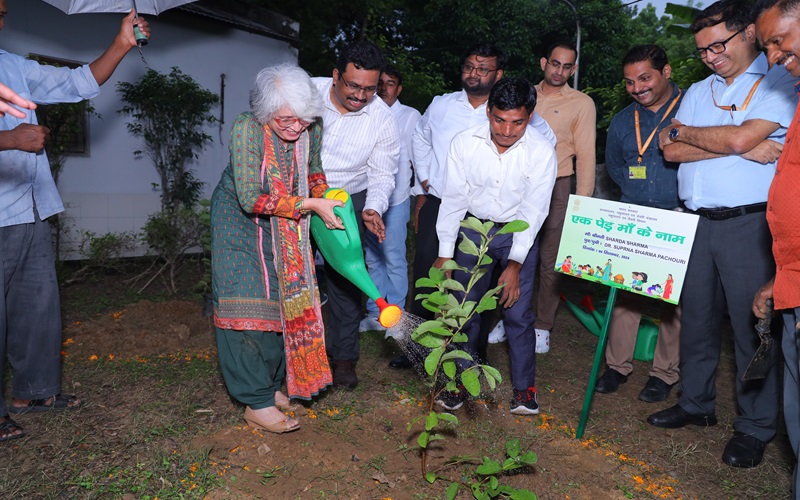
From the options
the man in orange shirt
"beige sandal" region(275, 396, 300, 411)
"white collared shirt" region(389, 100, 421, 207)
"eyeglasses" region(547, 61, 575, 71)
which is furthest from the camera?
"white collared shirt" region(389, 100, 421, 207)

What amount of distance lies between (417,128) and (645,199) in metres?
1.78

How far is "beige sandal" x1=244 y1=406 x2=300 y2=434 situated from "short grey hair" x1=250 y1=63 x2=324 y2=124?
1581 millimetres

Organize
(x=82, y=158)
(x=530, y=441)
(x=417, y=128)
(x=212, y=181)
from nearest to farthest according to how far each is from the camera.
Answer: (x=530, y=441) < (x=417, y=128) < (x=82, y=158) < (x=212, y=181)

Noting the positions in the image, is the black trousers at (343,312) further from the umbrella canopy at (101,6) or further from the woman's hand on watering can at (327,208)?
the umbrella canopy at (101,6)

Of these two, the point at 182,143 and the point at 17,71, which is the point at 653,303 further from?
the point at 182,143

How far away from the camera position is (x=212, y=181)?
394 inches

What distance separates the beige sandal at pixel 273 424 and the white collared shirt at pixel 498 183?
4.15ft

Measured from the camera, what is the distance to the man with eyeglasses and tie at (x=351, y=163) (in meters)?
3.58

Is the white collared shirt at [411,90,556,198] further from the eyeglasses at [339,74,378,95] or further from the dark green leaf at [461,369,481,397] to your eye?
the dark green leaf at [461,369,481,397]

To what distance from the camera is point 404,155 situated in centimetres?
508

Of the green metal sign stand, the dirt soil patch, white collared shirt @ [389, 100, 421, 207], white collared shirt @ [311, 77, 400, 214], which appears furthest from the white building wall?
the green metal sign stand

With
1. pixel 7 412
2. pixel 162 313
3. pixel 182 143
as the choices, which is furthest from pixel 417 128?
pixel 182 143

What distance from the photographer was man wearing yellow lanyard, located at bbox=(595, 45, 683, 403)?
3785mm

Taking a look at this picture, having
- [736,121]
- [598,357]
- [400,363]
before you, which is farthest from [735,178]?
[400,363]
